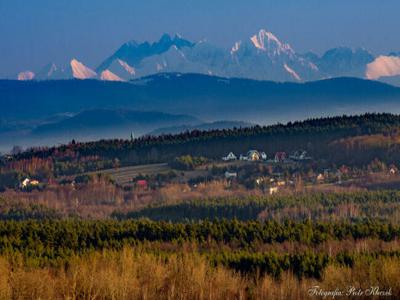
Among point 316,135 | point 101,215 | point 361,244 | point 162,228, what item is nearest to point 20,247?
point 162,228

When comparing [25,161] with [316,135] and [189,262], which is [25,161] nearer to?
[316,135]

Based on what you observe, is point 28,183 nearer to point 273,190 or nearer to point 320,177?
point 273,190

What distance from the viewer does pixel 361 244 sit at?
48938mm

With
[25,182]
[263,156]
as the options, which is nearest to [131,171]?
[25,182]

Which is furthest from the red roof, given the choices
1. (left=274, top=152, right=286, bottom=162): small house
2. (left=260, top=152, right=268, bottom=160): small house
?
(left=274, top=152, right=286, bottom=162): small house

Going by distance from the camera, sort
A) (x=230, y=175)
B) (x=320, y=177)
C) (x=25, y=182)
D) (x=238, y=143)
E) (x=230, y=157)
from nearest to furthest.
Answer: (x=320, y=177)
(x=230, y=175)
(x=25, y=182)
(x=230, y=157)
(x=238, y=143)

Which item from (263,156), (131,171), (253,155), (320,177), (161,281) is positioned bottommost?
(161,281)

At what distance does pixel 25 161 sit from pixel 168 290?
112473 mm

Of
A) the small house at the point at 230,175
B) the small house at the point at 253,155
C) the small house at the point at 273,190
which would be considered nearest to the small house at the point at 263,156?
the small house at the point at 253,155

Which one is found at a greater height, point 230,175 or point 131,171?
point 131,171

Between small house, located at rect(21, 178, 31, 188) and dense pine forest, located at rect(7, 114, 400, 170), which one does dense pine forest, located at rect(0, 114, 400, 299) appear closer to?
dense pine forest, located at rect(7, 114, 400, 170)

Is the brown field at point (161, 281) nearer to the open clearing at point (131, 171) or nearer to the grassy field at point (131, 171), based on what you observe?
the grassy field at point (131, 171)

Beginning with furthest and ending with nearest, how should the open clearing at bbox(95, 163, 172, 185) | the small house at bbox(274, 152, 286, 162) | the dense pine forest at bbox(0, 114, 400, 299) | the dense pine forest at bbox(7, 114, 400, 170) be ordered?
the dense pine forest at bbox(7, 114, 400, 170) < the small house at bbox(274, 152, 286, 162) < the open clearing at bbox(95, 163, 172, 185) < the dense pine forest at bbox(0, 114, 400, 299)

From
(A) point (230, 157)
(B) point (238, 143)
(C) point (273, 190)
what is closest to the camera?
(C) point (273, 190)
